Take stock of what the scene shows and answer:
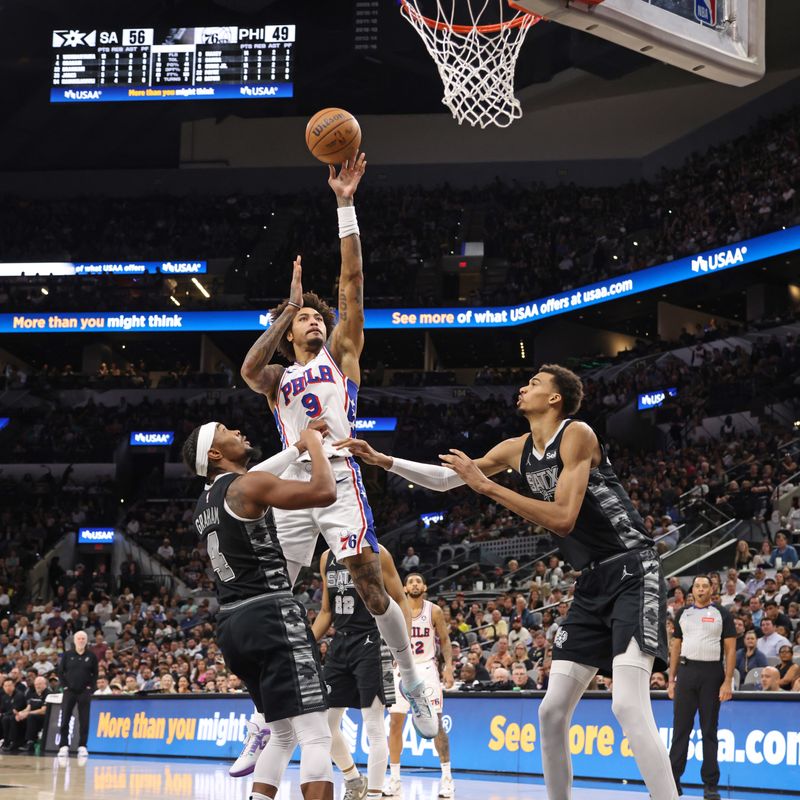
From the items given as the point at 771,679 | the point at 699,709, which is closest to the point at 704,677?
the point at 699,709

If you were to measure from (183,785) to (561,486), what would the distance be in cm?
748

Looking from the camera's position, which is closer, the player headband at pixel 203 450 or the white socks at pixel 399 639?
the player headband at pixel 203 450

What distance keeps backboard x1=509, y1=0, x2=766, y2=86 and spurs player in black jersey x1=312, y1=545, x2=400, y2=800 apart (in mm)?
4257

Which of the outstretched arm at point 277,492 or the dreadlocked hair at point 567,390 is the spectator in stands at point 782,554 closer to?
the dreadlocked hair at point 567,390

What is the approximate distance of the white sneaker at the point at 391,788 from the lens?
10031 mm

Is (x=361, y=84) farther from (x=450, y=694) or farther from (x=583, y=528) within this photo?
(x=583, y=528)

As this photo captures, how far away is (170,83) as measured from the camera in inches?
1111

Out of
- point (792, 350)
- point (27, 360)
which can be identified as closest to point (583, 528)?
point (792, 350)

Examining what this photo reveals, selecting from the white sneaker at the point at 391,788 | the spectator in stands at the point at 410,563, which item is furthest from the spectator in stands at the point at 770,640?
the spectator in stands at the point at 410,563

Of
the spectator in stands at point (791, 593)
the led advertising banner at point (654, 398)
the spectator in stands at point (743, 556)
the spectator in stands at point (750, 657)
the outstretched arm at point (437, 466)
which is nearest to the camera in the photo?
the outstretched arm at point (437, 466)

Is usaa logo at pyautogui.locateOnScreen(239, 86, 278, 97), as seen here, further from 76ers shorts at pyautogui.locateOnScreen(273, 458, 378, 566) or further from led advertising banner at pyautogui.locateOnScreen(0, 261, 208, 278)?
76ers shorts at pyautogui.locateOnScreen(273, 458, 378, 566)

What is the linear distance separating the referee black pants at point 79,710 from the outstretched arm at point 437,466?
480 inches

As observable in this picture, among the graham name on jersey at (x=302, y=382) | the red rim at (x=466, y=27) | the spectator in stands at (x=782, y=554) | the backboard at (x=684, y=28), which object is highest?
the red rim at (x=466, y=27)

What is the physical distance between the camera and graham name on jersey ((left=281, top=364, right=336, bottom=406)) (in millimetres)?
7016
